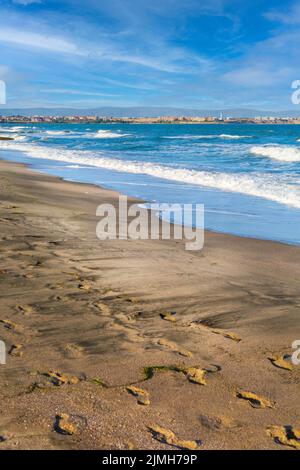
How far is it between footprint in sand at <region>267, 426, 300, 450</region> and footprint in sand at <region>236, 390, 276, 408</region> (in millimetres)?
215

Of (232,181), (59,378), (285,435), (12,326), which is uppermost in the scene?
(232,181)

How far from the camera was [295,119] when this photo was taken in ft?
611

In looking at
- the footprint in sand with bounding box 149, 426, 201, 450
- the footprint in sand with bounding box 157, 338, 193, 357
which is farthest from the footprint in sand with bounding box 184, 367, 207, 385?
the footprint in sand with bounding box 149, 426, 201, 450

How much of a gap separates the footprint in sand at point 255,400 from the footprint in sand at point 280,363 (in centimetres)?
50

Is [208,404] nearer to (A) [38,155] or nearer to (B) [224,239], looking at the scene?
(B) [224,239]

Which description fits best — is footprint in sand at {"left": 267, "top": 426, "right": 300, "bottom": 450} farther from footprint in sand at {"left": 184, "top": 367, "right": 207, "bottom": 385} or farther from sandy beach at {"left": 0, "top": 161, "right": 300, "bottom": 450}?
footprint in sand at {"left": 184, "top": 367, "right": 207, "bottom": 385}

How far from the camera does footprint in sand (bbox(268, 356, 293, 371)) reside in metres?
3.35

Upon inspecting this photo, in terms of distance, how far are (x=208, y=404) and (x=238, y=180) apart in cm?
1321

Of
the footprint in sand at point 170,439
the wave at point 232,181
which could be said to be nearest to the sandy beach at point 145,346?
the footprint in sand at point 170,439

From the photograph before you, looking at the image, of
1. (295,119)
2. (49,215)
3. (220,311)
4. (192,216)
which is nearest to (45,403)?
(220,311)

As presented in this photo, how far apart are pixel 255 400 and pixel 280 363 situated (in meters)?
0.60

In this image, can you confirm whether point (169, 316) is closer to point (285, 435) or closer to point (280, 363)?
point (280, 363)

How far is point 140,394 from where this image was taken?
2.93 m

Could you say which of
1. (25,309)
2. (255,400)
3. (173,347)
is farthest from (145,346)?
(25,309)
